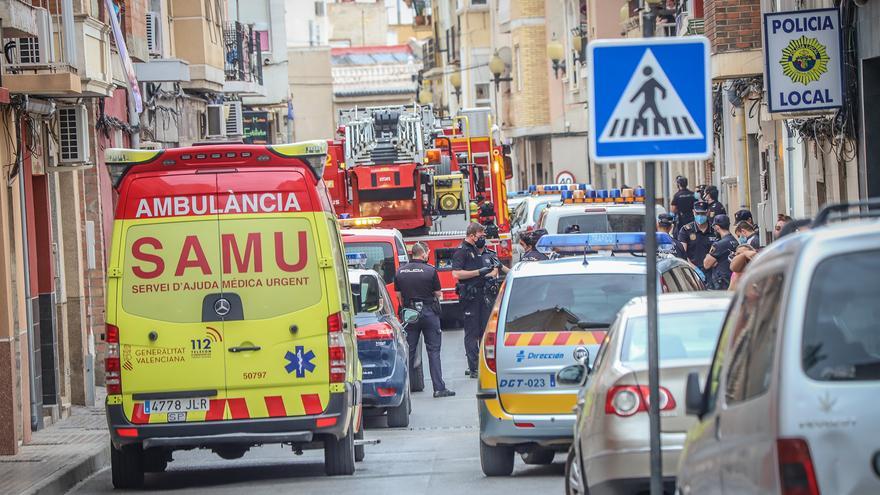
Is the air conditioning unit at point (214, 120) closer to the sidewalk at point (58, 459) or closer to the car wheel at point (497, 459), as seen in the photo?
the sidewalk at point (58, 459)

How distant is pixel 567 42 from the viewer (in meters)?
64.7

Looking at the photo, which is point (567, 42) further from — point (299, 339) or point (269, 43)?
point (299, 339)

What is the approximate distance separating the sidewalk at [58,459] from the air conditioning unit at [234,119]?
749 inches

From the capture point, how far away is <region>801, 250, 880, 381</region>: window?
5812mm

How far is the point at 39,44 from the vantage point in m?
19.1

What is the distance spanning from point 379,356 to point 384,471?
341 cm

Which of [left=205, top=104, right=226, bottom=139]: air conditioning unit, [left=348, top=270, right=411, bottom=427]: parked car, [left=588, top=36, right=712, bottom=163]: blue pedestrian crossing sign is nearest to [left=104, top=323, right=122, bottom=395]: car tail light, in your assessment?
[left=348, top=270, right=411, bottom=427]: parked car

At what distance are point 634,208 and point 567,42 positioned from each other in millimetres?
37138

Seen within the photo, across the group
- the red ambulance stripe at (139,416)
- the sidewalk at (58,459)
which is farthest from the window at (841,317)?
the sidewalk at (58,459)

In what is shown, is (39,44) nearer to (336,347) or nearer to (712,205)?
(336,347)

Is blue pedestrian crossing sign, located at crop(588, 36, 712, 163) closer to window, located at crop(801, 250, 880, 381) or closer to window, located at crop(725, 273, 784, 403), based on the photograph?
window, located at crop(725, 273, 784, 403)

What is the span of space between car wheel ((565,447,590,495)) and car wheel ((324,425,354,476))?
3428mm

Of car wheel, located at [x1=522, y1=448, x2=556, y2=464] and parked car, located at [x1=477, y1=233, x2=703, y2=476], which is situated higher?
parked car, located at [x1=477, y1=233, x2=703, y2=476]

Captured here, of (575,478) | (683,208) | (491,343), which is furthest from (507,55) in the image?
(575,478)
